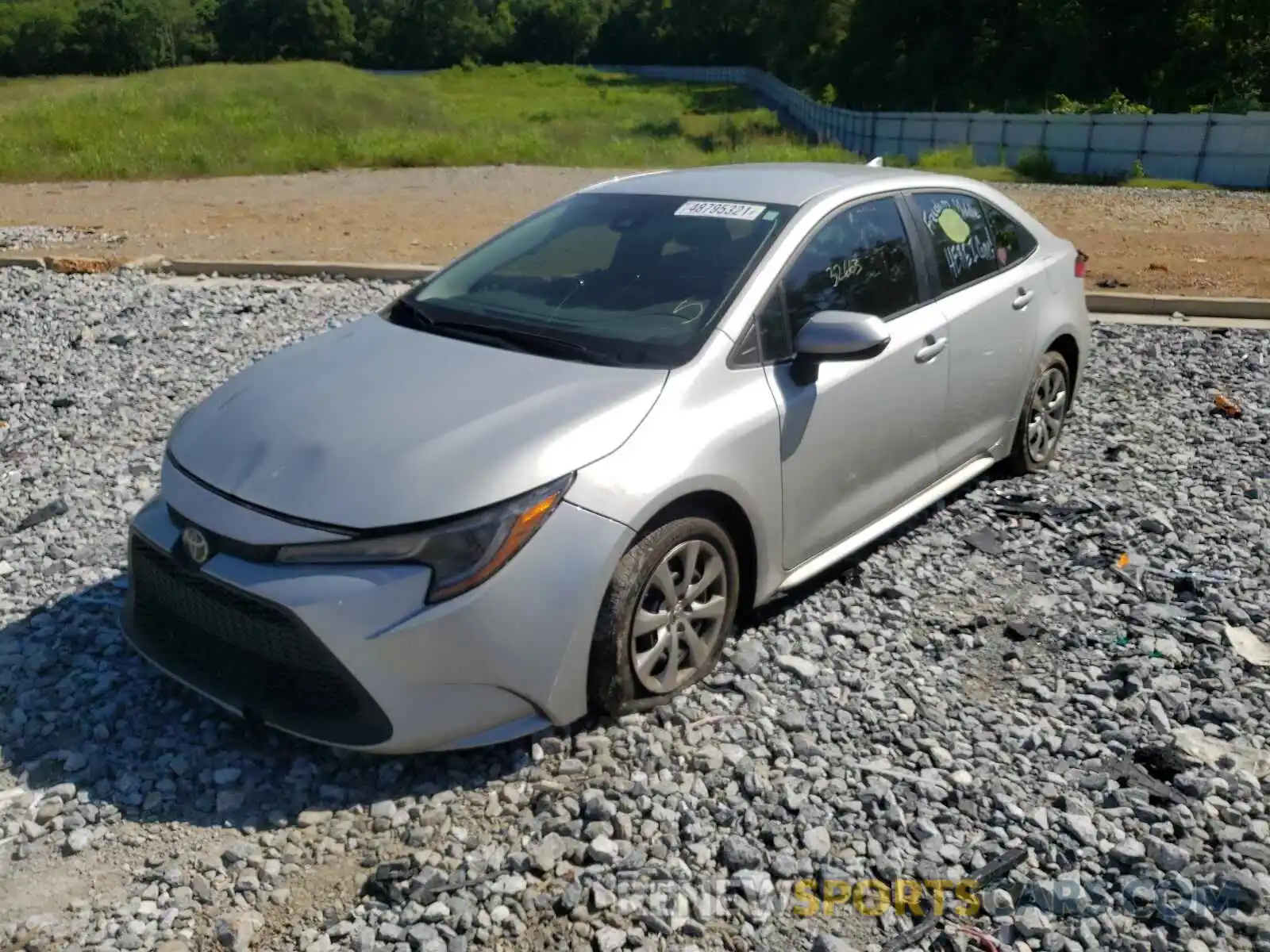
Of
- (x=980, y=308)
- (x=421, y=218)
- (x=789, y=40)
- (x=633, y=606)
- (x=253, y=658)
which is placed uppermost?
(x=789, y=40)

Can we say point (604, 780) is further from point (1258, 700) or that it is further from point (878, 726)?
point (1258, 700)

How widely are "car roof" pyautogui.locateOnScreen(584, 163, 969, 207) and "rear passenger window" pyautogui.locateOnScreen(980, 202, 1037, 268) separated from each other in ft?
1.12

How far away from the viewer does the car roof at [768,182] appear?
4.61m

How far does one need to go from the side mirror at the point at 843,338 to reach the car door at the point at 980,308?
101cm

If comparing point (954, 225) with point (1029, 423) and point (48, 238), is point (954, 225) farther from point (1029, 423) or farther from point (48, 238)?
point (48, 238)

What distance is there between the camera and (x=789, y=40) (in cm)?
8038

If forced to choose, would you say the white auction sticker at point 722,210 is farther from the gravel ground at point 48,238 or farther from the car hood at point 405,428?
the gravel ground at point 48,238

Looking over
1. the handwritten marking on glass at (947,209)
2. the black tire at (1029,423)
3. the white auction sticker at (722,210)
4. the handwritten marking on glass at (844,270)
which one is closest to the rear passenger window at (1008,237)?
the handwritten marking on glass at (947,209)

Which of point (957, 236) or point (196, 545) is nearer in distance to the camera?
point (196, 545)

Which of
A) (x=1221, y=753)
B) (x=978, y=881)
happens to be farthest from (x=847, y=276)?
(x=978, y=881)

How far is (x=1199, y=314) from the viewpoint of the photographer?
931 cm

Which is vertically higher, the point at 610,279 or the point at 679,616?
the point at 610,279

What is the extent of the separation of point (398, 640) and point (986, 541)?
10.1ft

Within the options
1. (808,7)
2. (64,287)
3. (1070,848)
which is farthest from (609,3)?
(1070,848)
